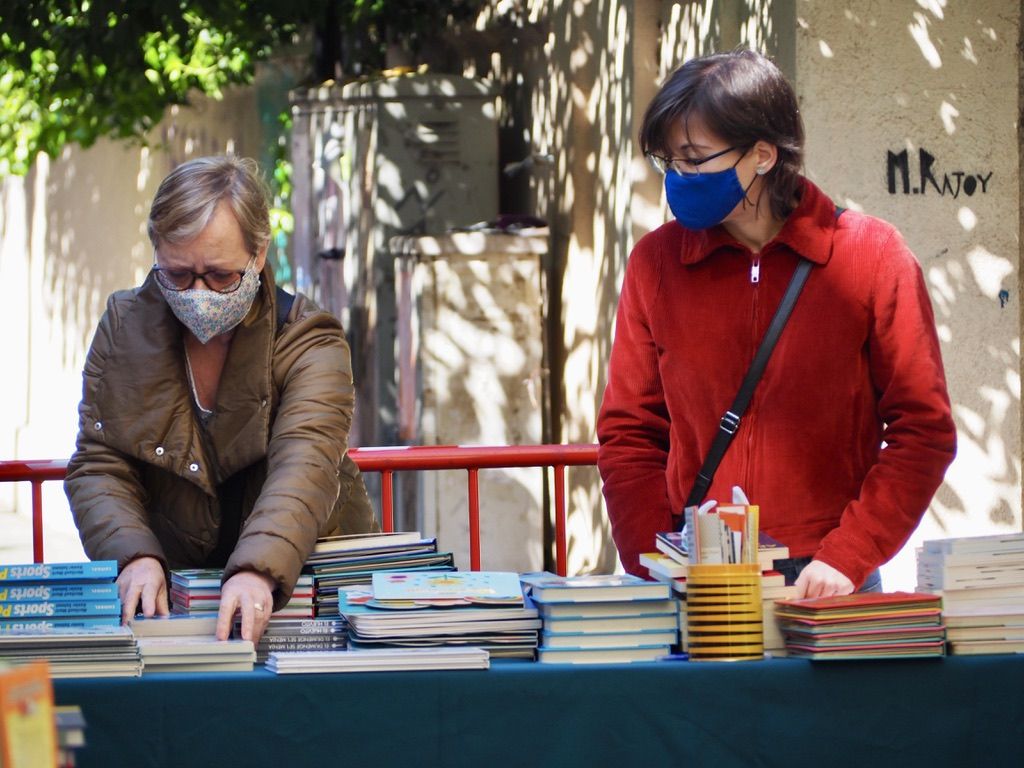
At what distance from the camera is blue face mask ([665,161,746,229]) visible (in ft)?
12.2

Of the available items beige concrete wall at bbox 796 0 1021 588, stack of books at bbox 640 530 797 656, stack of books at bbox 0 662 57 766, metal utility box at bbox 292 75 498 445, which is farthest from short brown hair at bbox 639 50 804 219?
metal utility box at bbox 292 75 498 445

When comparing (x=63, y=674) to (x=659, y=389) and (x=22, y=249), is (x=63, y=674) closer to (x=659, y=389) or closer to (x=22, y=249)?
(x=659, y=389)

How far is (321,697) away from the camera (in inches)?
126

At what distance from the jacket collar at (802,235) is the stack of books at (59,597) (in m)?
1.47

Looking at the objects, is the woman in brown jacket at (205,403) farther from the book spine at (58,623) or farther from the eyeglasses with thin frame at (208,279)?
the book spine at (58,623)

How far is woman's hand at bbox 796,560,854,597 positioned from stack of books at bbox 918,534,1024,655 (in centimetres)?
18

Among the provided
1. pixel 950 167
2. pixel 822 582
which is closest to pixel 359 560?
pixel 822 582

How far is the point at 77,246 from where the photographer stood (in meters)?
17.5

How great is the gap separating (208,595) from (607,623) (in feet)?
2.86

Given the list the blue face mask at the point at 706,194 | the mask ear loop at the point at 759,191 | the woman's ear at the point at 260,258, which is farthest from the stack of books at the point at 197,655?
the mask ear loop at the point at 759,191

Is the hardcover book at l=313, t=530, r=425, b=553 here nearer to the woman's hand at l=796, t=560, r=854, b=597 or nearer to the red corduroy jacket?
the red corduroy jacket

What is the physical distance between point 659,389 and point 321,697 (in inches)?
47.3

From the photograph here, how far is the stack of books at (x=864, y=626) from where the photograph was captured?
3.25 m

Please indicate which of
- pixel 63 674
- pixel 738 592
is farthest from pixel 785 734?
pixel 63 674
